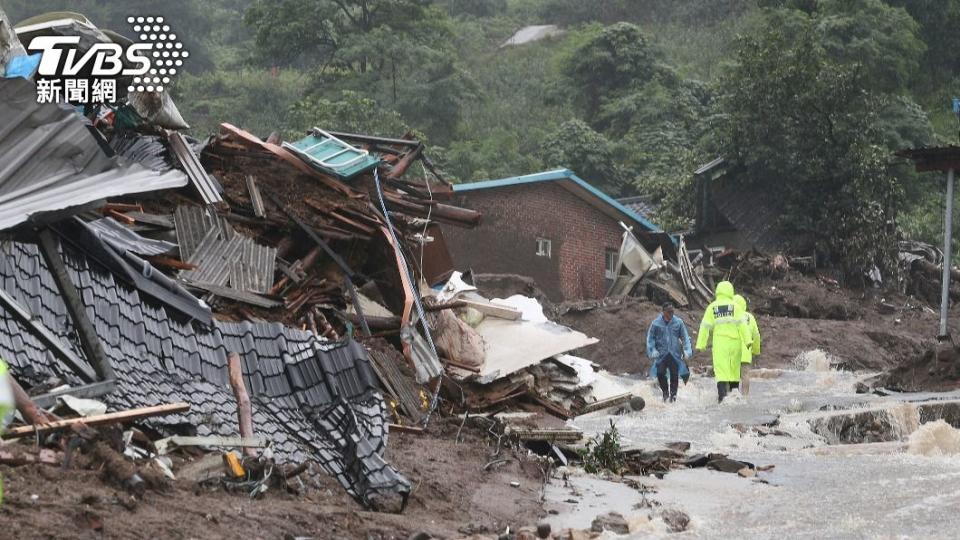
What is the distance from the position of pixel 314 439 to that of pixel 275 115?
40266 mm

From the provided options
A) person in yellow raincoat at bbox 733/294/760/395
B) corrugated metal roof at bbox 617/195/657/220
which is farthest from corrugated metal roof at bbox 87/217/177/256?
corrugated metal roof at bbox 617/195/657/220

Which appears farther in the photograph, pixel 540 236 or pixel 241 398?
pixel 540 236

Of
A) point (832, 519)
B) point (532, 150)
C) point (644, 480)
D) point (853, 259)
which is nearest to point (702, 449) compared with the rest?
→ point (644, 480)

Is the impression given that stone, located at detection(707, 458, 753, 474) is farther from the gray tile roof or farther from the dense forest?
the dense forest

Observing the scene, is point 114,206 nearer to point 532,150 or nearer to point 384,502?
point 384,502

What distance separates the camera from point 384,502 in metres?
8.86

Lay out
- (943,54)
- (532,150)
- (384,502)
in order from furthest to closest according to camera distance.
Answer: (532,150), (943,54), (384,502)

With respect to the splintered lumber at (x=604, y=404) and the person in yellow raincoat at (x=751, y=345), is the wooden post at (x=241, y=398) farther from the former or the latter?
the person in yellow raincoat at (x=751, y=345)

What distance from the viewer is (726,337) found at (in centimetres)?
1662

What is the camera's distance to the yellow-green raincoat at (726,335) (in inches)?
655

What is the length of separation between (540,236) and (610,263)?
2.35 meters

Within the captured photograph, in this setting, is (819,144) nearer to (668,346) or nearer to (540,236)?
(540,236)

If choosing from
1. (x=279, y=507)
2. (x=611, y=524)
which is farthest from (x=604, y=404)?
(x=279, y=507)

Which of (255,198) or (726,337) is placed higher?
(255,198)
